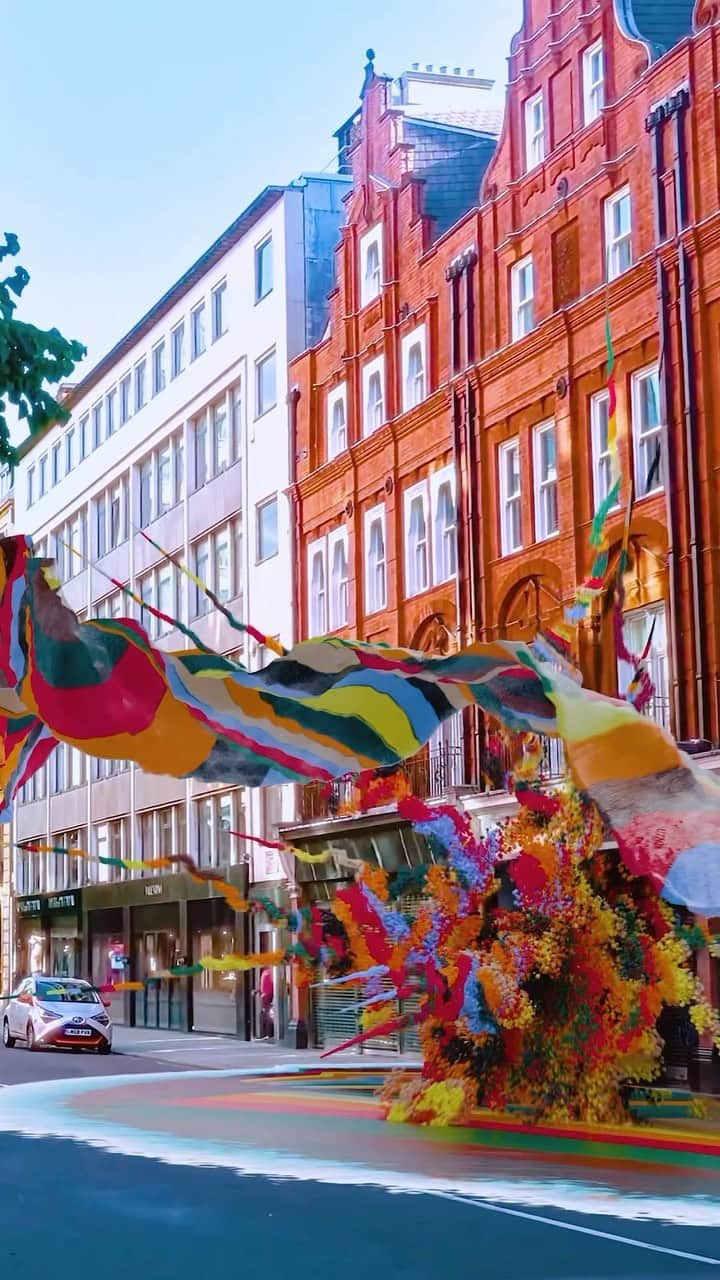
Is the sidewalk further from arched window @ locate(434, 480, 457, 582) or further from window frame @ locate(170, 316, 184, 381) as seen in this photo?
window frame @ locate(170, 316, 184, 381)

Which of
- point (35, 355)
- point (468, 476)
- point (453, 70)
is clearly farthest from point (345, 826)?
point (35, 355)

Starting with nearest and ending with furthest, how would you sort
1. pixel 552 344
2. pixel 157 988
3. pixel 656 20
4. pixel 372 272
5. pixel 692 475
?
pixel 692 475 < pixel 656 20 < pixel 552 344 < pixel 372 272 < pixel 157 988

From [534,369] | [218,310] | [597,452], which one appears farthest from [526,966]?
[218,310]

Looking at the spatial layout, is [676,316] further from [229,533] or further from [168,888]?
[168,888]

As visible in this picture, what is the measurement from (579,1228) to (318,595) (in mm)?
26592

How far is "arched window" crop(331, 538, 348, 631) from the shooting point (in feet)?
119

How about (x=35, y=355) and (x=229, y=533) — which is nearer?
(x=35, y=355)

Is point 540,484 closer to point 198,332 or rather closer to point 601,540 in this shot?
point 601,540

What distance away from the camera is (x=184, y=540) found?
150 feet

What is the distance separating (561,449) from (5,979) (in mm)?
35026

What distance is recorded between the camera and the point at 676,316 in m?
25.1

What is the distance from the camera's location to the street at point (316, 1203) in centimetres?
1046

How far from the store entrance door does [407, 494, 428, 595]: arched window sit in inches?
551

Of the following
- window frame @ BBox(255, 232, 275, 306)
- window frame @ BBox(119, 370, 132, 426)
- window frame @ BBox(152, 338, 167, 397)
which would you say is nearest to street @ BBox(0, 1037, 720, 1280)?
window frame @ BBox(255, 232, 275, 306)
